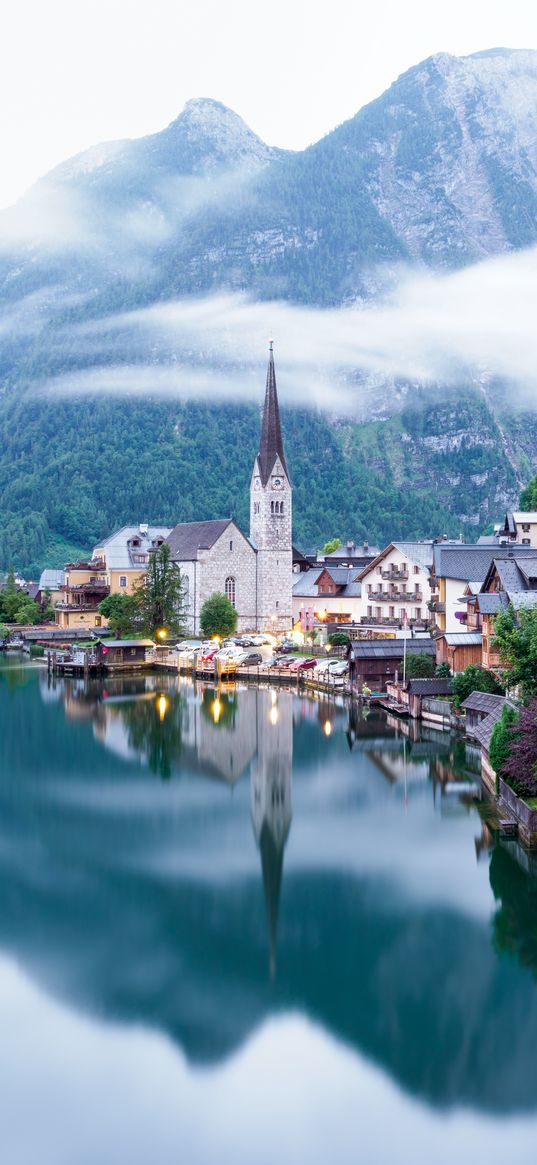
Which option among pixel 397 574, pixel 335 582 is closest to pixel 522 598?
pixel 397 574

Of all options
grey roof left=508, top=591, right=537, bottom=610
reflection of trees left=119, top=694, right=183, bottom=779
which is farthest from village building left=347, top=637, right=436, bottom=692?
grey roof left=508, top=591, right=537, bottom=610

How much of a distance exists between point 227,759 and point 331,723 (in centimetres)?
814

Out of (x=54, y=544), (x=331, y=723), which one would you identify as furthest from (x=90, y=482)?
(x=331, y=723)

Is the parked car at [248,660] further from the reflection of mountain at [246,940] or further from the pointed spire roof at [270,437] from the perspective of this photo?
the reflection of mountain at [246,940]

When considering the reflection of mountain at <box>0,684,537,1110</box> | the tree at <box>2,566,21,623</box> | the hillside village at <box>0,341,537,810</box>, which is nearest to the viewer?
the reflection of mountain at <box>0,684,537,1110</box>

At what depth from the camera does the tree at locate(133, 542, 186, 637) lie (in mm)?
77188

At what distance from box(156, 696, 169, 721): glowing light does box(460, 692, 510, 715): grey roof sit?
16190mm

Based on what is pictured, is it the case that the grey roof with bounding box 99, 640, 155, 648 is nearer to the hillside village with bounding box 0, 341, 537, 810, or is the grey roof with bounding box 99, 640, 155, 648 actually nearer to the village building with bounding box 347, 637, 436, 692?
the hillside village with bounding box 0, 341, 537, 810

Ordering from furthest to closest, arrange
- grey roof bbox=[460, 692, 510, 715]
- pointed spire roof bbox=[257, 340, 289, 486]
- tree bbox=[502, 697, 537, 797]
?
1. pointed spire roof bbox=[257, 340, 289, 486]
2. grey roof bbox=[460, 692, 510, 715]
3. tree bbox=[502, 697, 537, 797]

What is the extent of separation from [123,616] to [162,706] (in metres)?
26.0

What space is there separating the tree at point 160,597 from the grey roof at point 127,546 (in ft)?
55.5

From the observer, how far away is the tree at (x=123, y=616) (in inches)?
3140

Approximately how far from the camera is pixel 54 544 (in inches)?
6220

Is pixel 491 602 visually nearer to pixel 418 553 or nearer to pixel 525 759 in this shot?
pixel 525 759
